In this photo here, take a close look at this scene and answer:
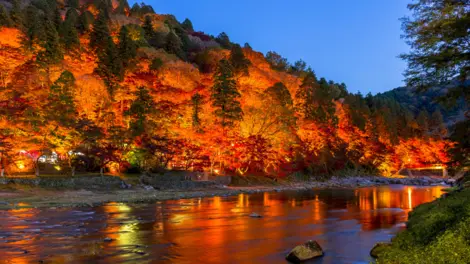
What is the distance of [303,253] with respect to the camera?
34.2 ft

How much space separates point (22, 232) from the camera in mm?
14039

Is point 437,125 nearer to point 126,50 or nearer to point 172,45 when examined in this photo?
point 172,45

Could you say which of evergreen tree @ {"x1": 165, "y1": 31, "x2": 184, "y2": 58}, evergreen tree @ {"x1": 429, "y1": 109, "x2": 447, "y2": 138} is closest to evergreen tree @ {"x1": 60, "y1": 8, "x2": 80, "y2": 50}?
evergreen tree @ {"x1": 165, "y1": 31, "x2": 184, "y2": 58}

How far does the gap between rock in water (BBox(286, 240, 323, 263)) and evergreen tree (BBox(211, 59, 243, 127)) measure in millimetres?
32128

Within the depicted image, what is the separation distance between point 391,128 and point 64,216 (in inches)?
2599

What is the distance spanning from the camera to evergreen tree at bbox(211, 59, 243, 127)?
142 feet

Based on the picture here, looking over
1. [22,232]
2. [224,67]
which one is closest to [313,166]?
[224,67]

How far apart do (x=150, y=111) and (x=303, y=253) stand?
32.0 meters

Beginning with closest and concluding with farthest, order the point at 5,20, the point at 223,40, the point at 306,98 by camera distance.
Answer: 1. the point at 5,20
2. the point at 306,98
3. the point at 223,40

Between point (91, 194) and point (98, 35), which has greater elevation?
point (98, 35)

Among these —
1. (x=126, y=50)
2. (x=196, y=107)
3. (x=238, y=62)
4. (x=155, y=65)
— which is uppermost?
(x=238, y=62)

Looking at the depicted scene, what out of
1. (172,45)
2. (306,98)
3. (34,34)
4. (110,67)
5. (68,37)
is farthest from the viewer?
(172,45)

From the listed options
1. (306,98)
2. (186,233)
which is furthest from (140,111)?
(306,98)

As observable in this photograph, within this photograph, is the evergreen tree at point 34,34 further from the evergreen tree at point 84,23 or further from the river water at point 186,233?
the river water at point 186,233
